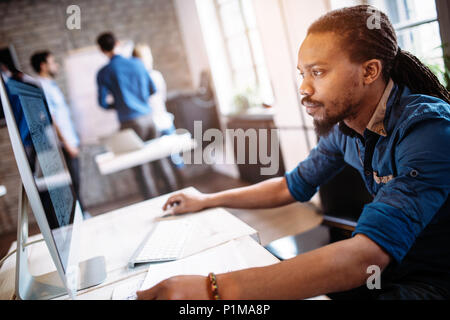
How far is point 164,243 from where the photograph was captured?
111cm

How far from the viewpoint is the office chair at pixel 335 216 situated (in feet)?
4.48

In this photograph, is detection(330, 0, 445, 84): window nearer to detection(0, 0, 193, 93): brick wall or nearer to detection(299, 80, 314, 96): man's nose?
detection(299, 80, 314, 96): man's nose

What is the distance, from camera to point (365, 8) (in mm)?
1082

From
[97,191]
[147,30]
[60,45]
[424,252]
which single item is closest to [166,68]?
[147,30]

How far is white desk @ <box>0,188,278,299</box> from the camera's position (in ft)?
3.13

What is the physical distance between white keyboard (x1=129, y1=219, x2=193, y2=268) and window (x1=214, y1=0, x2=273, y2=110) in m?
2.58

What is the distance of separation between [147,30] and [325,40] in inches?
181

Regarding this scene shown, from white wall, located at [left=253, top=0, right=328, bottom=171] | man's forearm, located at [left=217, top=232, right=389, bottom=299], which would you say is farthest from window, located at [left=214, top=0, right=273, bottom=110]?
man's forearm, located at [left=217, top=232, right=389, bottom=299]

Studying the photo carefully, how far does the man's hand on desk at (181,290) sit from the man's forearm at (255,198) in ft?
2.08

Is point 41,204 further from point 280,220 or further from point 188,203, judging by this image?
point 280,220

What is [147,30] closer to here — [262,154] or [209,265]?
[262,154]

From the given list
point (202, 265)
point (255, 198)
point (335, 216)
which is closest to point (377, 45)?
point (255, 198)

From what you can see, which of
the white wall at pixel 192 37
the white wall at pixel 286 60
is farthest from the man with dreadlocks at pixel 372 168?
the white wall at pixel 192 37

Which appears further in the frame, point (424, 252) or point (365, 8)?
point (365, 8)
